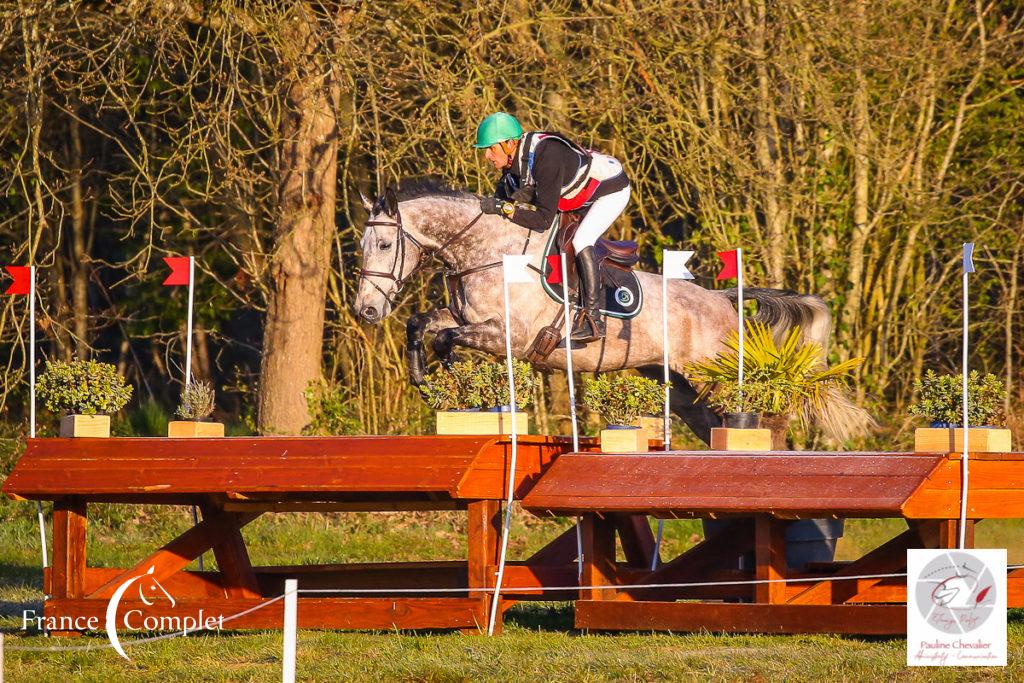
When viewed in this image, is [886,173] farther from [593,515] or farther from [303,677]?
[303,677]

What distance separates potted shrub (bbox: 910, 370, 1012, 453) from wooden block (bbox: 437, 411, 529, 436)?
1.67 m

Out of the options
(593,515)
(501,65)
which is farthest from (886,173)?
(593,515)

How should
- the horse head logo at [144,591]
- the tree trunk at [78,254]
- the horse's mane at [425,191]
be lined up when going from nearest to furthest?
the horse head logo at [144,591] < the horse's mane at [425,191] < the tree trunk at [78,254]

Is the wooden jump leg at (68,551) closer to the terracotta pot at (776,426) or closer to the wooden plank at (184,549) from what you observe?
the wooden plank at (184,549)

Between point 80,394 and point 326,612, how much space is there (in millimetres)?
1650

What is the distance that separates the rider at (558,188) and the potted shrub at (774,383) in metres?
0.68

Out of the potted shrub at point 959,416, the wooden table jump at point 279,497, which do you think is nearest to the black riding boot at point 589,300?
the wooden table jump at point 279,497

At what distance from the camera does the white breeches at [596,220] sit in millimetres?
7438

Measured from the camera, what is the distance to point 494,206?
24.5 ft

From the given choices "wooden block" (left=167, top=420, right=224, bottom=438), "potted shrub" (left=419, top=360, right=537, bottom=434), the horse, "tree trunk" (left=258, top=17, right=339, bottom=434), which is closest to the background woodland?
"tree trunk" (left=258, top=17, right=339, bottom=434)

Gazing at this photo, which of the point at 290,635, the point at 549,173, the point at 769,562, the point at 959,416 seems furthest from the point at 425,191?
the point at 290,635

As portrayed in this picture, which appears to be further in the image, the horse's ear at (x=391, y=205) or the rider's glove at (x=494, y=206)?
the horse's ear at (x=391, y=205)

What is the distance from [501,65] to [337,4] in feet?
4.06

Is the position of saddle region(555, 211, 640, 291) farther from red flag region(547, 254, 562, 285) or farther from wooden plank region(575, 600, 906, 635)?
wooden plank region(575, 600, 906, 635)
